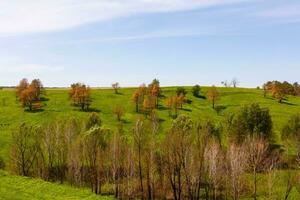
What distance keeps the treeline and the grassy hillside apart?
1735 centimetres

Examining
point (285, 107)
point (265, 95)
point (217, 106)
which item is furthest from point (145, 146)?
point (265, 95)

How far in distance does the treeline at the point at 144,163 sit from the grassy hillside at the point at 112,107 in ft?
56.9

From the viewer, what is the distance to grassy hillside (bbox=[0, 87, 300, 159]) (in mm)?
139550

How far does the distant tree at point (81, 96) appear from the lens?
156500 millimetres

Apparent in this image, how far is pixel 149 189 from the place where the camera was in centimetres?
8231

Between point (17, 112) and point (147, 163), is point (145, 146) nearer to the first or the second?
point (147, 163)

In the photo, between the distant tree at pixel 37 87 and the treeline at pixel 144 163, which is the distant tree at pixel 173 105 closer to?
the distant tree at pixel 37 87

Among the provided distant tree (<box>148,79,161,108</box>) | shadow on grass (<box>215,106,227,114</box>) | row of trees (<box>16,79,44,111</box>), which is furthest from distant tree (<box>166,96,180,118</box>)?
row of trees (<box>16,79,44,111</box>)

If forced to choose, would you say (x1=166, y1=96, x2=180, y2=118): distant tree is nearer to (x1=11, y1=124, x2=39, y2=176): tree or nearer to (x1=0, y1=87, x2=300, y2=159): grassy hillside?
(x1=0, y1=87, x2=300, y2=159): grassy hillside

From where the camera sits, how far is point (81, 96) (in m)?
156

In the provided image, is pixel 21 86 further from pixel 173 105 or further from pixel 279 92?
pixel 279 92

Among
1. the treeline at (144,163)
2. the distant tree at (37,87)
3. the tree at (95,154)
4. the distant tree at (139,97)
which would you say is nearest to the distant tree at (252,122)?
the treeline at (144,163)

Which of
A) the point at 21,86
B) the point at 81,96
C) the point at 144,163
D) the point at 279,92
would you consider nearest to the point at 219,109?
the point at 279,92

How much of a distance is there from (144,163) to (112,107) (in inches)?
2915
